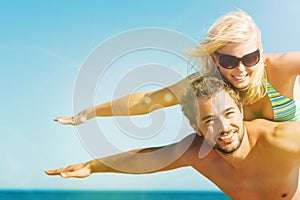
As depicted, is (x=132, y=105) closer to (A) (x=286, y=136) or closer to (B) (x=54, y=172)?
(B) (x=54, y=172)

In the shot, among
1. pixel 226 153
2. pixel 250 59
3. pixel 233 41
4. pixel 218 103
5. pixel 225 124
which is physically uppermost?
pixel 233 41

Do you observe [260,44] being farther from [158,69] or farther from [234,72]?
[158,69]

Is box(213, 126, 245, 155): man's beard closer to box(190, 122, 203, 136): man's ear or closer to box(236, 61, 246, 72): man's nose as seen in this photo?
box(190, 122, 203, 136): man's ear

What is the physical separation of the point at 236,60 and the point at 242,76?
0.18 meters

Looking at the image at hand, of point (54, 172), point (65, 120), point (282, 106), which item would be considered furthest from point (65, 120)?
point (282, 106)

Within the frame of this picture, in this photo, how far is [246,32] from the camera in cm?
507

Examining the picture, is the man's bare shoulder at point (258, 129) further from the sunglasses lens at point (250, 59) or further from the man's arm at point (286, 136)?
the sunglasses lens at point (250, 59)

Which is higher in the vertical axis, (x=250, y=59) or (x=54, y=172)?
(x=250, y=59)

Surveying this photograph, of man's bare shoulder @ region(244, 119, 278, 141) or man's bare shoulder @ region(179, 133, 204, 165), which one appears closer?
man's bare shoulder @ region(244, 119, 278, 141)

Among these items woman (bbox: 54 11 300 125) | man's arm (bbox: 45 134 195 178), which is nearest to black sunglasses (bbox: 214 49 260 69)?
woman (bbox: 54 11 300 125)

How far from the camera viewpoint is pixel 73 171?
4.89 m

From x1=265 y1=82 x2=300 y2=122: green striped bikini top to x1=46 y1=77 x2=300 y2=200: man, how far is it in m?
0.44

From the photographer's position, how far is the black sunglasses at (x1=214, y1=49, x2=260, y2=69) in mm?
4988

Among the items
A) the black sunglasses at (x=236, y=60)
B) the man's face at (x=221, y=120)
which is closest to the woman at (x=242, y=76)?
the black sunglasses at (x=236, y=60)
